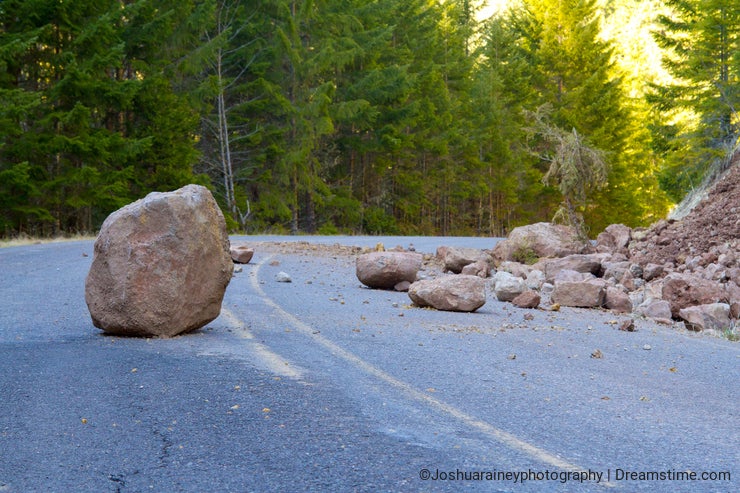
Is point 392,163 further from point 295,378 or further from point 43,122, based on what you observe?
point 295,378

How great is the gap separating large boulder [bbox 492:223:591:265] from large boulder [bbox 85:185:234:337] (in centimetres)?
1178

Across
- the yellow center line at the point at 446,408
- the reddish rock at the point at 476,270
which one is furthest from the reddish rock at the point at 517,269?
the yellow center line at the point at 446,408

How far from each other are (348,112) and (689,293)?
23.0 m

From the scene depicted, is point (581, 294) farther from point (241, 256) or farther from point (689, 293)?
point (241, 256)

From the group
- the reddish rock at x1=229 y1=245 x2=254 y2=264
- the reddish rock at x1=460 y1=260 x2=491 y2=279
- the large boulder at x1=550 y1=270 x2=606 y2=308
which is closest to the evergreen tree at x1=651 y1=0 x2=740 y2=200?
the reddish rock at x1=460 y1=260 x2=491 y2=279

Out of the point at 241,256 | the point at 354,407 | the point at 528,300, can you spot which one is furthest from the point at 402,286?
the point at 354,407

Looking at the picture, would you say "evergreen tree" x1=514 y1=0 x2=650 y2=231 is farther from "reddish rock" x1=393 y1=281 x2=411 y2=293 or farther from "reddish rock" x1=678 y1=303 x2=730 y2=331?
"reddish rock" x1=678 y1=303 x2=730 y2=331

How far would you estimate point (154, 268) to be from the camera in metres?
5.69

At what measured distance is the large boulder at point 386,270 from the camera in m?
10.2

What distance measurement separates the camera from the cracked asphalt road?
2.94 meters

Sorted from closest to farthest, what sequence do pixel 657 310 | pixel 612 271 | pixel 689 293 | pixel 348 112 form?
pixel 657 310
pixel 689 293
pixel 612 271
pixel 348 112

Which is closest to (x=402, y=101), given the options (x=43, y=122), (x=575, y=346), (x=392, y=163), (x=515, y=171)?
(x=392, y=163)

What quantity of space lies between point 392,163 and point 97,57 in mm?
18554

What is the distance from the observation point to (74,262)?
1170 centimetres
